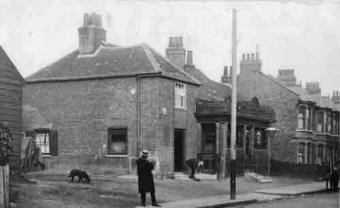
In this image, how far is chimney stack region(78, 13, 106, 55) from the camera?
94.7 ft

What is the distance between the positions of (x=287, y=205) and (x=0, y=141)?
Answer: 919cm

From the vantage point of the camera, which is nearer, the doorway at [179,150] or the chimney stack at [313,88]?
the doorway at [179,150]

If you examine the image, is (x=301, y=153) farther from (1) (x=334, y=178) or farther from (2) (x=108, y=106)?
(2) (x=108, y=106)

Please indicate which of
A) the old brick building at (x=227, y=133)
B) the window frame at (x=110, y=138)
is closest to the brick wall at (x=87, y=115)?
the window frame at (x=110, y=138)

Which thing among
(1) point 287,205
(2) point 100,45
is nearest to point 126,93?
(2) point 100,45

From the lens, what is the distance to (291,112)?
124 ft

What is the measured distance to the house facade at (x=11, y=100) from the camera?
18.3 m

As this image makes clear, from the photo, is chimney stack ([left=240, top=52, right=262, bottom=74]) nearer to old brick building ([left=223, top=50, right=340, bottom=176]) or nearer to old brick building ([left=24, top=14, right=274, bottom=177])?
old brick building ([left=223, top=50, right=340, bottom=176])

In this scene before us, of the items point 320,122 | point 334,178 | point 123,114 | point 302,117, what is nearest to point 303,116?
point 302,117

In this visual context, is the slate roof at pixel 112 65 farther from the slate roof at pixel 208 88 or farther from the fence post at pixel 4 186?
the fence post at pixel 4 186

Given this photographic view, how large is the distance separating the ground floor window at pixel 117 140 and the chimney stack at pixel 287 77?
1848cm

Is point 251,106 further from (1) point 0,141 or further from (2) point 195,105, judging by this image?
(1) point 0,141

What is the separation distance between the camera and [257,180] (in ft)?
94.9

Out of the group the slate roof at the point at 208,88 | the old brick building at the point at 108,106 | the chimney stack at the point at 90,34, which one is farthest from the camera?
the slate roof at the point at 208,88
